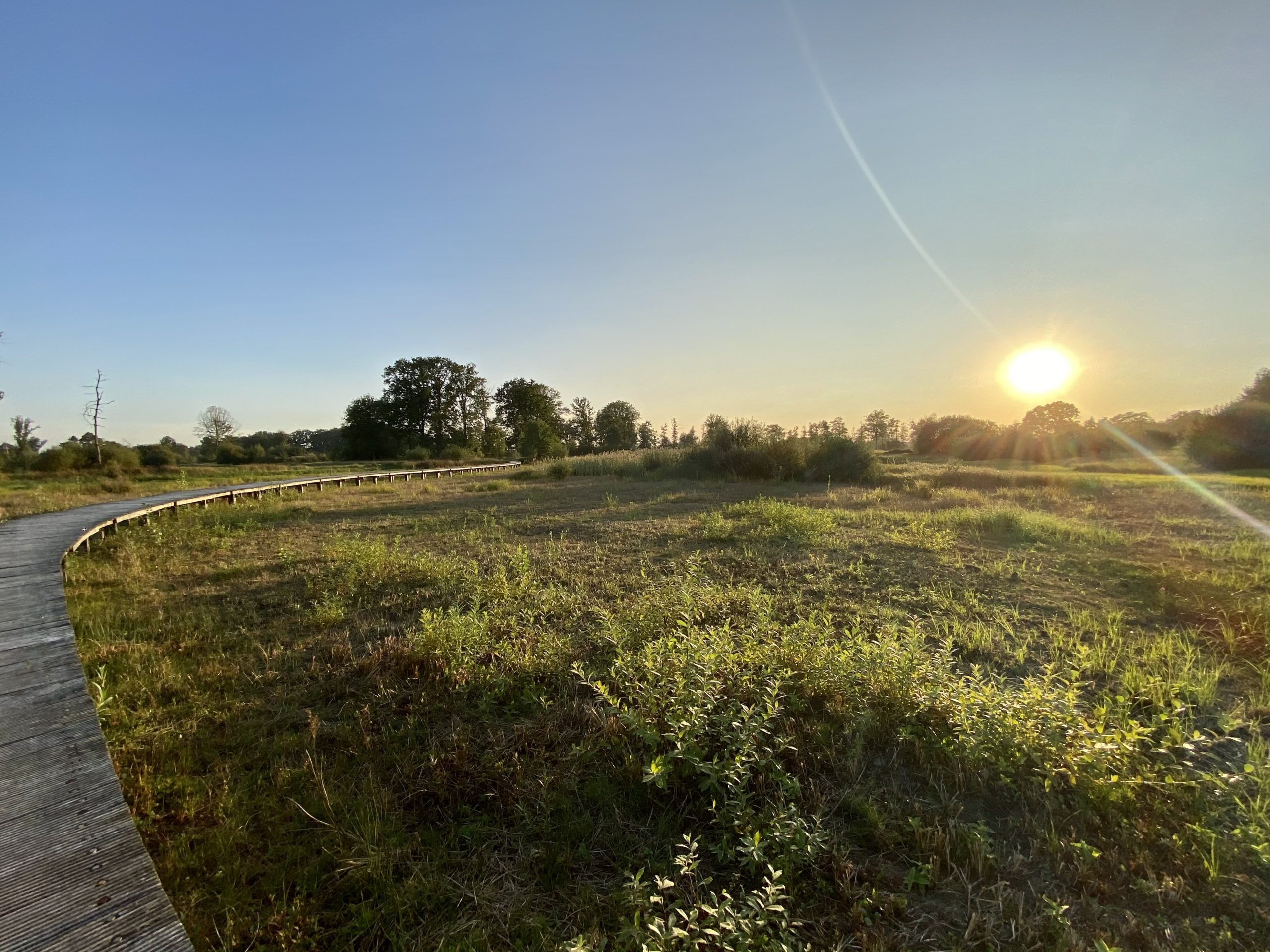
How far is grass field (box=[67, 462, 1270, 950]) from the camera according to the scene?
5.98 feet

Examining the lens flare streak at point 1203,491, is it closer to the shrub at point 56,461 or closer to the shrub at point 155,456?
the shrub at point 56,461

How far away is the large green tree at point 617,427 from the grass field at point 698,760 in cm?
5343

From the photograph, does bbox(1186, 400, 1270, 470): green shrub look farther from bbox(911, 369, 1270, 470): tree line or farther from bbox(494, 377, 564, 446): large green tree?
bbox(494, 377, 564, 446): large green tree

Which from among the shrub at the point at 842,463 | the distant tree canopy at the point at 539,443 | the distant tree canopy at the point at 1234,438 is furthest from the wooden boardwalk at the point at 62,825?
the distant tree canopy at the point at 539,443

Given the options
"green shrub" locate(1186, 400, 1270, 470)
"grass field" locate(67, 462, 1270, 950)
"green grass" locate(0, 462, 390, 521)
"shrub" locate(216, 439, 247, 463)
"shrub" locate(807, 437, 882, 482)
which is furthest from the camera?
"shrub" locate(216, 439, 247, 463)

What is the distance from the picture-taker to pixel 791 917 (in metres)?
1.79

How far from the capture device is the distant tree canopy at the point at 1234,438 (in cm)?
2467

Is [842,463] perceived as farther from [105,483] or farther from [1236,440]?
[105,483]

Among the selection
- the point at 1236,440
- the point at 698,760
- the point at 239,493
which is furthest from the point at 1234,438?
the point at 239,493

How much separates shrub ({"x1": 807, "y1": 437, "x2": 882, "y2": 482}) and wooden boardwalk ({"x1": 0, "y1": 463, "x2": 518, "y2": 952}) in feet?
57.5

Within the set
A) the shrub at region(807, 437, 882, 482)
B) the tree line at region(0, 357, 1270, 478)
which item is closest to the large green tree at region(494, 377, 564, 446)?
the tree line at region(0, 357, 1270, 478)

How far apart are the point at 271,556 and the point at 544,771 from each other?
22.2 feet

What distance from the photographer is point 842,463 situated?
59.2 feet

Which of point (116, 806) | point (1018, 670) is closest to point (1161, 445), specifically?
point (1018, 670)
